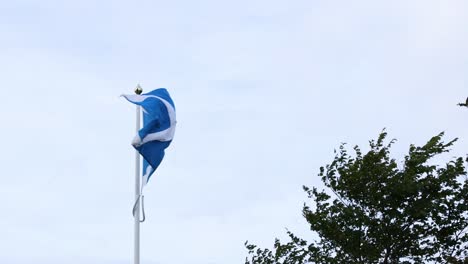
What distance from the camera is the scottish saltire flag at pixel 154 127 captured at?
15867 mm

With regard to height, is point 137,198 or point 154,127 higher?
point 154,127

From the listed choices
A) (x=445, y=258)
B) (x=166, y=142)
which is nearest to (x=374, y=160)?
(x=445, y=258)

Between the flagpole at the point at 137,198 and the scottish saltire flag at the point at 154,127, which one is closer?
the flagpole at the point at 137,198

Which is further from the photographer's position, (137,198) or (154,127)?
(154,127)

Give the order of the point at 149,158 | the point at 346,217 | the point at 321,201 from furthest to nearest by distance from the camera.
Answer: the point at 321,201 → the point at 346,217 → the point at 149,158

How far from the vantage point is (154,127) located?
52.8 ft

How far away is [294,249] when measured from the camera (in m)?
26.8

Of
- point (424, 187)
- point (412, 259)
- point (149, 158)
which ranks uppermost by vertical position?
point (424, 187)

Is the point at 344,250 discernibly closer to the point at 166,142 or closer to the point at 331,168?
the point at 331,168

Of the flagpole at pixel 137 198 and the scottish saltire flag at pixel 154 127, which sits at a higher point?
the scottish saltire flag at pixel 154 127

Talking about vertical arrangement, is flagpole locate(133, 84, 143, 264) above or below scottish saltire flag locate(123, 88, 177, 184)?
below

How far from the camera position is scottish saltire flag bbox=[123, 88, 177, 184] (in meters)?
15.9

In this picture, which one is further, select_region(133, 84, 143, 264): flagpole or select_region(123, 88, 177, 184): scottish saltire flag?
select_region(123, 88, 177, 184): scottish saltire flag

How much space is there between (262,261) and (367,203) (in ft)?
12.4
